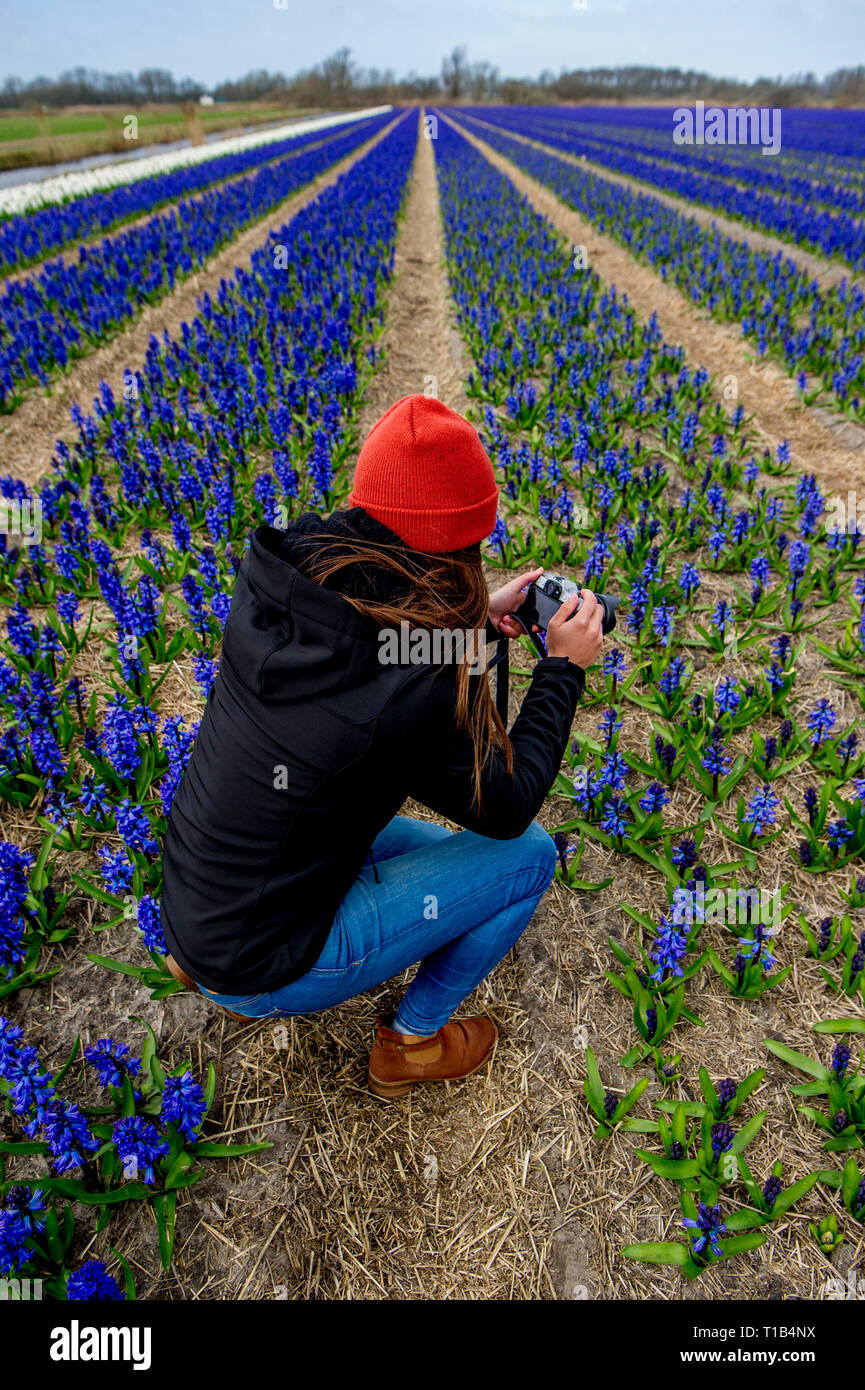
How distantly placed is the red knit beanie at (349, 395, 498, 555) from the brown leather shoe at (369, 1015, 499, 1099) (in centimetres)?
184

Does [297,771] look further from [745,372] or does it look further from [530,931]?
[745,372]

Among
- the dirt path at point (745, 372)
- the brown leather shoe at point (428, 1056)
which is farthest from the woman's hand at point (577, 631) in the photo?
the dirt path at point (745, 372)

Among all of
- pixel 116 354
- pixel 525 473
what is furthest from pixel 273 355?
pixel 525 473

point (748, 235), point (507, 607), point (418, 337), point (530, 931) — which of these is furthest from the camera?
point (748, 235)

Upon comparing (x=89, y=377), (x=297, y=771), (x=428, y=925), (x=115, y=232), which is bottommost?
(x=428, y=925)

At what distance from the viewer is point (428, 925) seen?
234 centimetres

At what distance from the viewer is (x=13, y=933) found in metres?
2.68

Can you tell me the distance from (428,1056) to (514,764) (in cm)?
→ 126

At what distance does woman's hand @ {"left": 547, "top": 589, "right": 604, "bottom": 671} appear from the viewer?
2.45 meters

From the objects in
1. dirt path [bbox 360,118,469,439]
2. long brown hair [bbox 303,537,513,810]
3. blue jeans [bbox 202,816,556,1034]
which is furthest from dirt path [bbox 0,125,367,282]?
blue jeans [bbox 202,816,556,1034]

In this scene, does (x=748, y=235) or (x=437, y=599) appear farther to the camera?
(x=748, y=235)

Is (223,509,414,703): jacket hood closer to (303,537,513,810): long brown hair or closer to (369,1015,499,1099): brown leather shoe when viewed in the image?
(303,537,513,810): long brown hair

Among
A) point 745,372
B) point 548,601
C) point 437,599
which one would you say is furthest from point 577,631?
point 745,372
